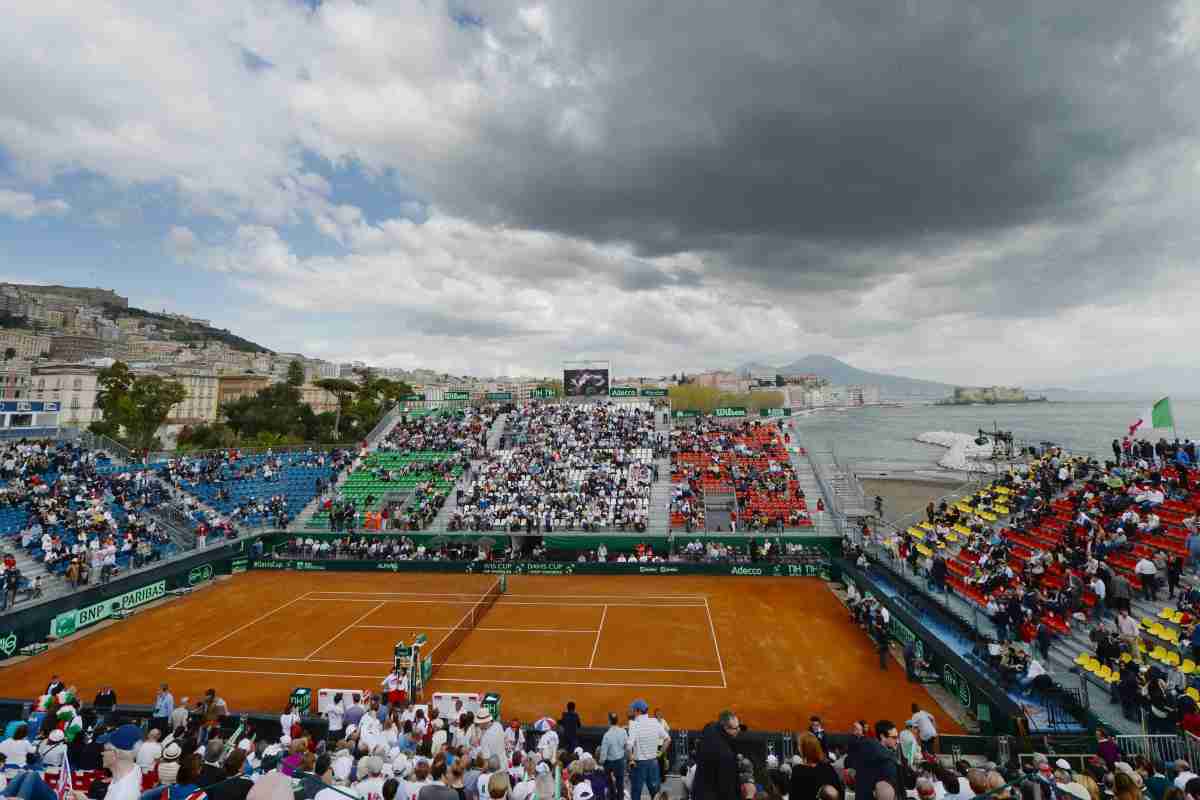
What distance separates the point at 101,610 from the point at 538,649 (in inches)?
678

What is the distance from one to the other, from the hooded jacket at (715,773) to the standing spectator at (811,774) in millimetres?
623

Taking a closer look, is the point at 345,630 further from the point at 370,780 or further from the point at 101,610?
the point at 370,780

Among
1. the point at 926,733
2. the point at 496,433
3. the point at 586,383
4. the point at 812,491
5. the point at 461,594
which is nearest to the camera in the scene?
the point at 926,733

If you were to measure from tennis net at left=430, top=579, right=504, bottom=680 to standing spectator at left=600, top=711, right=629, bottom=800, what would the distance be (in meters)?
9.40

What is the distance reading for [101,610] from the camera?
874 inches

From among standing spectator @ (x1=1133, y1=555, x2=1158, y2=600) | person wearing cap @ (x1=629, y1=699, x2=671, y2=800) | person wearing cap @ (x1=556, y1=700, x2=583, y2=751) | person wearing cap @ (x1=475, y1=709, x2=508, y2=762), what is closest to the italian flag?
standing spectator @ (x1=1133, y1=555, x2=1158, y2=600)

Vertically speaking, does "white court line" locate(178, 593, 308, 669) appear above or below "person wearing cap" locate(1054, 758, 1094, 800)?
below

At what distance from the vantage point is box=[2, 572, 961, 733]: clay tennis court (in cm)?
1552

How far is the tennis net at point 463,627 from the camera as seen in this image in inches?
720

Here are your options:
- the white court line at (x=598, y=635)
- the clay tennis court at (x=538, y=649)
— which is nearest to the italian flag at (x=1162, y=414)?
the clay tennis court at (x=538, y=649)

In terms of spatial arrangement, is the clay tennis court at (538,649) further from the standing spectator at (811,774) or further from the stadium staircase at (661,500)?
the standing spectator at (811,774)

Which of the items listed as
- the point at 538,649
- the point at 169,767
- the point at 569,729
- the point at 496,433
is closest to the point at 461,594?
the point at 538,649

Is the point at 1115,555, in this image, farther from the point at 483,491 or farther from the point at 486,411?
the point at 486,411

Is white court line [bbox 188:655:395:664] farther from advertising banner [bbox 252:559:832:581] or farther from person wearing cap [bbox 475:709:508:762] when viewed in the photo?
person wearing cap [bbox 475:709:508:762]
